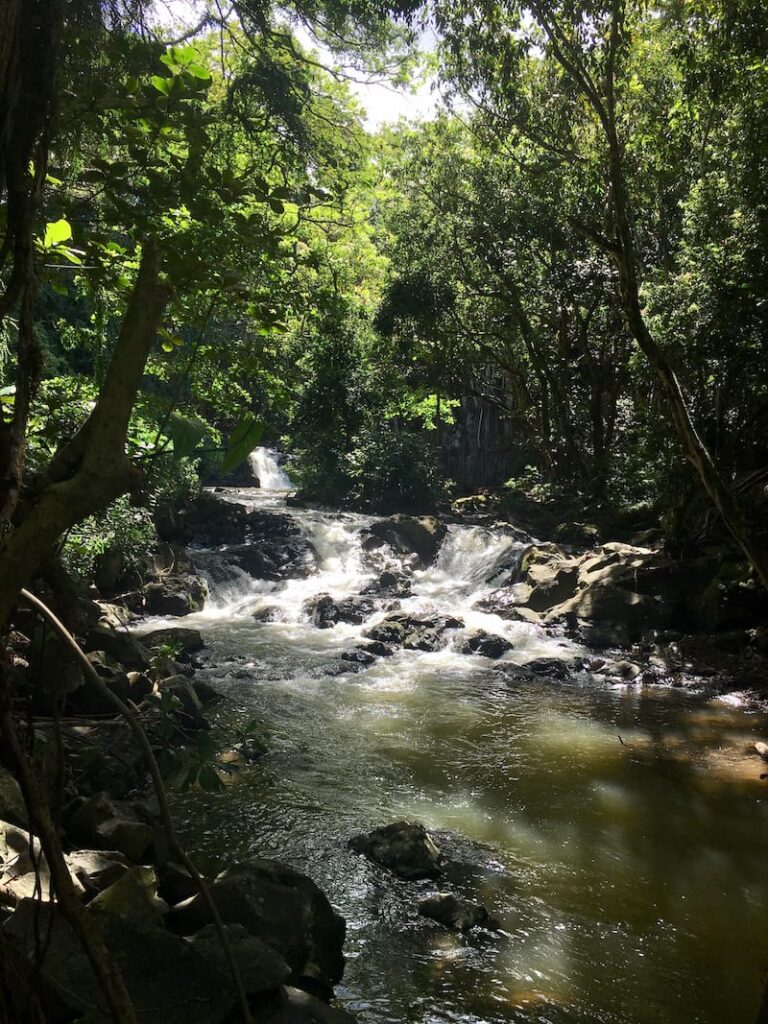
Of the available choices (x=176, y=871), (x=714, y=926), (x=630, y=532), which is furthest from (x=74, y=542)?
(x=630, y=532)

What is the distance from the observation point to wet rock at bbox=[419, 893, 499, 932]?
4488 mm

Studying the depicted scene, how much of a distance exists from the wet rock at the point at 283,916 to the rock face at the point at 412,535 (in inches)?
554

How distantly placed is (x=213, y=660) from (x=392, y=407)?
537 inches

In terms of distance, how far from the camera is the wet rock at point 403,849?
507 cm

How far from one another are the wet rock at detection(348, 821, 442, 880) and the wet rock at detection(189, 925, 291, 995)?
202cm

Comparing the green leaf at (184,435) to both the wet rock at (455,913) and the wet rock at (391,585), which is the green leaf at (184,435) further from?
the wet rock at (391,585)

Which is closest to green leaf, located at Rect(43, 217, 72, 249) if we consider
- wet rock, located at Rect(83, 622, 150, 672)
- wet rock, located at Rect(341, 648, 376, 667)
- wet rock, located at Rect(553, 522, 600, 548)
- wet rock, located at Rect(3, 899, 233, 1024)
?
wet rock, located at Rect(3, 899, 233, 1024)

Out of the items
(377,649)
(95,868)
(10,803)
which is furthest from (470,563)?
(95,868)

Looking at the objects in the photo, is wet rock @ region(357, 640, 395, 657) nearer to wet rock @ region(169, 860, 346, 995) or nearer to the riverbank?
the riverbank

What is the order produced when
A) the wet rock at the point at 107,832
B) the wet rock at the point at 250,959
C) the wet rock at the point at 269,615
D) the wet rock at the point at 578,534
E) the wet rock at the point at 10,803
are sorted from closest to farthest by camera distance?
1. the wet rock at the point at 250,959
2. the wet rock at the point at 10,803
3. the wet rock at the point at 107,832
4. the wet rock at the point at 269,615
5. the wet rock at the point at 578,534

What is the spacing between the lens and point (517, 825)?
6.08 metres

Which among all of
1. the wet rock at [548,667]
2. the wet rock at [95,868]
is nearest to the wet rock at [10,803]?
the wet rock at [95,868]

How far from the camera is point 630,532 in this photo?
17312 millimetres

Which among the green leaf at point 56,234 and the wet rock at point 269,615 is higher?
the green leaf at point 56,234
